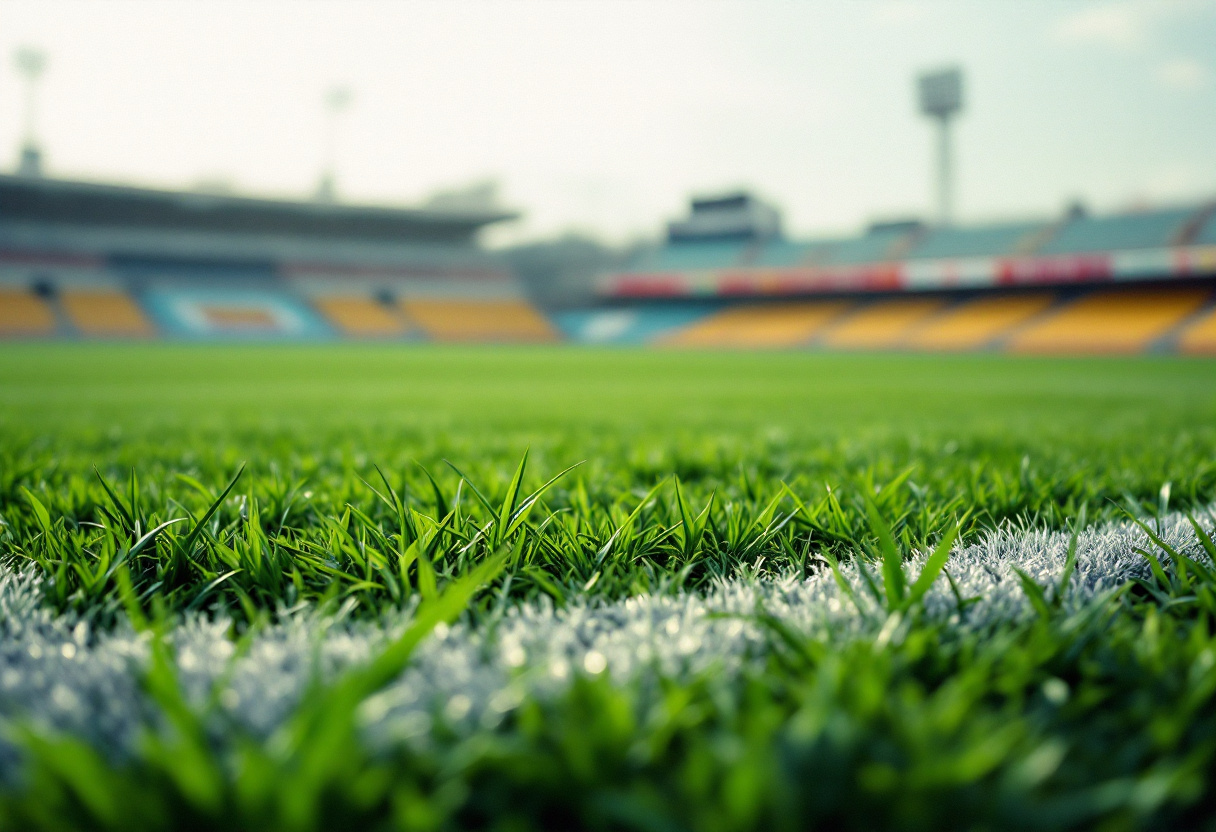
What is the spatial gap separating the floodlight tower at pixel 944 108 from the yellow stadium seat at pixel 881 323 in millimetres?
9486

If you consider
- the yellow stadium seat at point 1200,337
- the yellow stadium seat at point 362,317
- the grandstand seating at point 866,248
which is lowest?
the yellow stadium seat at point 1200,337

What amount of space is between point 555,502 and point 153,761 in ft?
4.12

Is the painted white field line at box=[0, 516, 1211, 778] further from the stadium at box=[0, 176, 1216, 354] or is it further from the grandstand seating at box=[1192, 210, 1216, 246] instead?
the grandstand seating at box=[1192, 210, 1216, 246]

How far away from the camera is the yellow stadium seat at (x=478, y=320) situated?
3644 centimetres

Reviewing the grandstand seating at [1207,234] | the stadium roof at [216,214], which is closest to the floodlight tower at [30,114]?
the stadium roof at [216,214]

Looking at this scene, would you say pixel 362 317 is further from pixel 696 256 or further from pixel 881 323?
pixel 881 323

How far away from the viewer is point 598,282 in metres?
40.5

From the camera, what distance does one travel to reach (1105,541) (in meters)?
1.21

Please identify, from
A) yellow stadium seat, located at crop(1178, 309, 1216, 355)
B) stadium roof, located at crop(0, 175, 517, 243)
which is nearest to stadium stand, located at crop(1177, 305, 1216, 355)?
yellow stadium seat, located at crop(1178, 309, 1216, 355)

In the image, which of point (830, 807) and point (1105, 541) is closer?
point (830, 807)

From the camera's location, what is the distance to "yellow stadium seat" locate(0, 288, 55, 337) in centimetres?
2714

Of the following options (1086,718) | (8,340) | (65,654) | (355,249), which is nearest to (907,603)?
(1086,718)

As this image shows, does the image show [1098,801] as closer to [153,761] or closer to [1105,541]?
[153,761]

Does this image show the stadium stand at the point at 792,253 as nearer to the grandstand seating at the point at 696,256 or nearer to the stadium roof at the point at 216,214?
the grandstand seating at the point at 696,256
